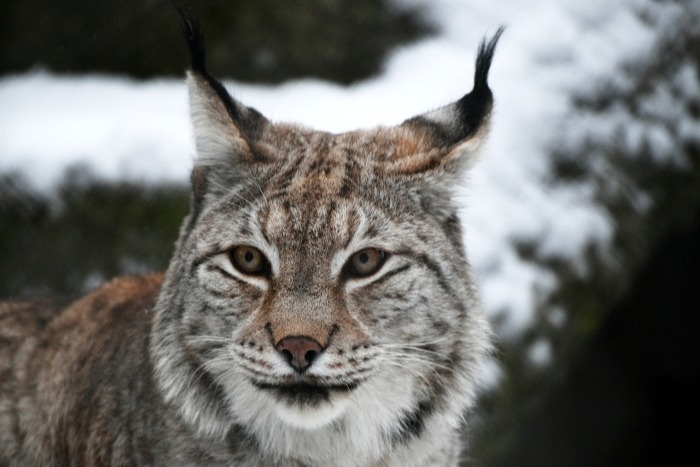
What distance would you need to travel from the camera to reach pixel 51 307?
14.6 feet

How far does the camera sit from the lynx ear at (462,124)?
3334 mm

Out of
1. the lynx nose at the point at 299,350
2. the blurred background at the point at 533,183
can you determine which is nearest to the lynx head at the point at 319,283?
the lynx nose at the point at 299,350

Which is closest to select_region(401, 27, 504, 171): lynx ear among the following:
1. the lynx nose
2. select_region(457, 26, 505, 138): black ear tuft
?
select_region(457, 26, 505, 138): black ear tuft

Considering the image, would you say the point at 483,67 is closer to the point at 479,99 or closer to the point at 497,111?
the point at 479,99

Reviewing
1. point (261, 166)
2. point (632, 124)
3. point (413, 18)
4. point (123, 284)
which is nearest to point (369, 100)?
point (413, 18)

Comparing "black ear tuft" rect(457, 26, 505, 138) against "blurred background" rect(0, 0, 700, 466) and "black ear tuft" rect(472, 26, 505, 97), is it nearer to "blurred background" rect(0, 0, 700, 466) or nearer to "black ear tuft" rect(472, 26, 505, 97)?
"black ear tuft" rect(472, 26, 505, 97)

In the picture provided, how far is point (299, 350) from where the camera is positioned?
2.86m

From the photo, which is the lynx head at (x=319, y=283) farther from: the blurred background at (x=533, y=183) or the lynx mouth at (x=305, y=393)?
the blurred background at (x=533, y=183)

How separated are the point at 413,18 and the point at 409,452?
4104 mm

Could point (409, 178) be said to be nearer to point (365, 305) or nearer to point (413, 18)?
point (365, 305)

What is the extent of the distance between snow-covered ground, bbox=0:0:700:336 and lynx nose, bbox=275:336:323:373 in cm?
259

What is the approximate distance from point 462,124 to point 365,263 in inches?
28.2

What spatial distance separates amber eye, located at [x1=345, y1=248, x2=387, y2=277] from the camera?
3105 millimetres

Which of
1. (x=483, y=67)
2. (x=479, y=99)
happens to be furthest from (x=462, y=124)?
(x=483, y=67)
